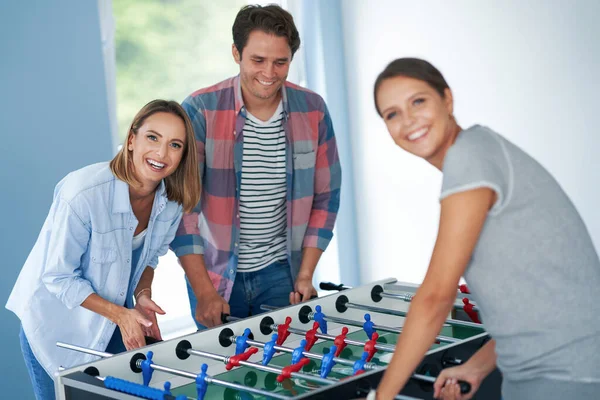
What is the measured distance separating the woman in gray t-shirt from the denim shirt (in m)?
1.18

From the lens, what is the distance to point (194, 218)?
9.27 feet

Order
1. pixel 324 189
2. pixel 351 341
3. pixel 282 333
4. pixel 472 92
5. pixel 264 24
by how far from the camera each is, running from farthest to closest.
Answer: pixel 472 92, pixel 324 189, pixel 264 24, pixel 282 333, pixel 351 341

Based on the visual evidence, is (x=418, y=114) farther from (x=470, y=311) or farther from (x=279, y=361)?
(x=470, y=311)

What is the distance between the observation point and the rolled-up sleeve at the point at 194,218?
2.80 metres

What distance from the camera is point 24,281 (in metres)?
2.45

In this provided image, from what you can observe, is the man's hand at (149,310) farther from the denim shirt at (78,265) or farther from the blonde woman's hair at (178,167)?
the blonde woman's hair at (178,167)

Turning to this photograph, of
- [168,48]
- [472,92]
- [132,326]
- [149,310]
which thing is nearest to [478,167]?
[132,326]

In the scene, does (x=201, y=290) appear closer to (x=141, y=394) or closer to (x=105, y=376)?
(x=105, y=376)

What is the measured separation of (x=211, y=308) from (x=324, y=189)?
0.70 meters

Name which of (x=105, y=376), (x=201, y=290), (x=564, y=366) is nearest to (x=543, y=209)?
(x=564, y=366)

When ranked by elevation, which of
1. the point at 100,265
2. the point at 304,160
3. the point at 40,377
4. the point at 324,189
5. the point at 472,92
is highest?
the point at 472,92

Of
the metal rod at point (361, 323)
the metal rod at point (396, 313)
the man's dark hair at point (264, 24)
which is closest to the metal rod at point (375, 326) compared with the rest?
the metal rod at point (361, 323)

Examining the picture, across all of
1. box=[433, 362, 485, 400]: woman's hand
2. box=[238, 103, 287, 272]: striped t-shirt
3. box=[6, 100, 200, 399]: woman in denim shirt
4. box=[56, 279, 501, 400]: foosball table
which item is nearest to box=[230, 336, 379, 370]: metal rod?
box=[56, 279, 501, 400]: foosball table

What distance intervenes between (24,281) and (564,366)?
1689mm
